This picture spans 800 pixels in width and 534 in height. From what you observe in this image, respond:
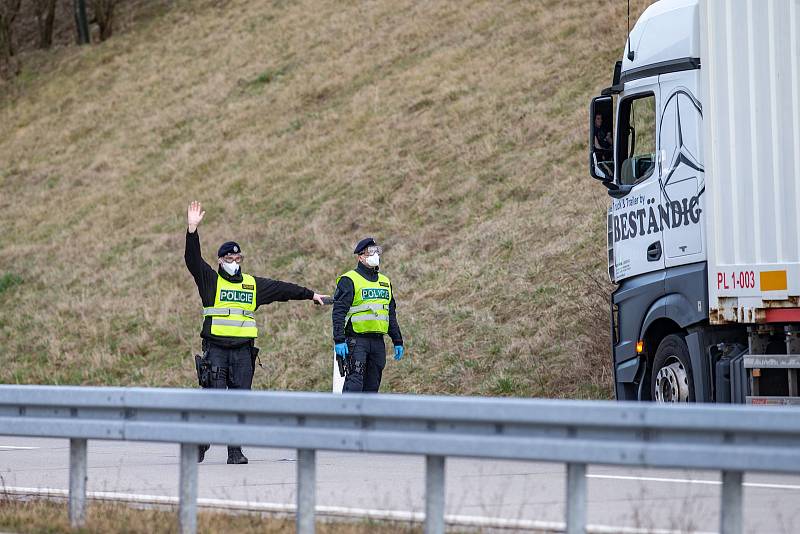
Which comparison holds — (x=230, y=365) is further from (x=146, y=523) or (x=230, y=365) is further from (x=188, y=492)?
(x=188, y=492)

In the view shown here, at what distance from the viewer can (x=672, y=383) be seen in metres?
10.9

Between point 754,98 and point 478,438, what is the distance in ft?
17.0

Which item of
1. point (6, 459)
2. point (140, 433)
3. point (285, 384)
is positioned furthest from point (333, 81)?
point (140, 433)

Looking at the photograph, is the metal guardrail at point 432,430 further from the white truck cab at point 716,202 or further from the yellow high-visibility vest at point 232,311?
the white truck cab at point 716,202

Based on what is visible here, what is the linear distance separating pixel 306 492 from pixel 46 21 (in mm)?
43894

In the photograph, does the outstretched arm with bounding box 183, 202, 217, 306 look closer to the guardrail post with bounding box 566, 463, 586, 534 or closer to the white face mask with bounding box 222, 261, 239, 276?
the white face mask with bounding box 222, 261, 239, 276

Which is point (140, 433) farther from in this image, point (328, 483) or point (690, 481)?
point (690, 481)

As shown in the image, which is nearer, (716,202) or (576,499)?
(576,499)

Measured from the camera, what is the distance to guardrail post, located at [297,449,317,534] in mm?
6258

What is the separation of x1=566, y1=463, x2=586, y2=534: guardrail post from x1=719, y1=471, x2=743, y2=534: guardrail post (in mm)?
574

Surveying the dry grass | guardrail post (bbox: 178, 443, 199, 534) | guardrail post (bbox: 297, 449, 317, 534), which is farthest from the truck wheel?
guardrail post (bbox: 178, 443, 199, 534)

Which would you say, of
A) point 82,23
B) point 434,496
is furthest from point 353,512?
point 82,23

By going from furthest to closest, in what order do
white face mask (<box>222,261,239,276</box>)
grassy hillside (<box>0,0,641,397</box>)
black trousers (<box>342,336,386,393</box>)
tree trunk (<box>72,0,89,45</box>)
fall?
tree trunk (<box>72,0,89,45</box>) < grassy hillside (<box>0,0,641,397</box>) < black trousers (<box>342,336,386,393</box>) < white face mask (<box>222,261,239,276</box>)

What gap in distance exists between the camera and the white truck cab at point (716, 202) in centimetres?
993
